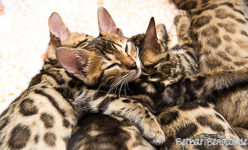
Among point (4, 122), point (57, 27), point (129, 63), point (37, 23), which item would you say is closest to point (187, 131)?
point (129, 63)

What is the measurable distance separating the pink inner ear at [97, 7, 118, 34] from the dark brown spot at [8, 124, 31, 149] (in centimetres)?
88

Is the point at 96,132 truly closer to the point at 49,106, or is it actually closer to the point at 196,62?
the point at 49,106

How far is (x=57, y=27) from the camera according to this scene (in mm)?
1707

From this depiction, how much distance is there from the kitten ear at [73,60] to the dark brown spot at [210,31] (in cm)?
108

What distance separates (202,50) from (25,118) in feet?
4.90

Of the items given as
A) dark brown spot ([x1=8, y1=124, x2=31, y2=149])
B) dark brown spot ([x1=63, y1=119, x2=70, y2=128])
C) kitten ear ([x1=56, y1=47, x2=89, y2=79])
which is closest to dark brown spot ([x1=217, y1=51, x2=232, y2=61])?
kitten ear ([x1=56, y1=47, x2=89, y2=79])

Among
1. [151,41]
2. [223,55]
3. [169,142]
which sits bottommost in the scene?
[169,142]

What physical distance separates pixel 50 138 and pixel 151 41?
39.1 inches

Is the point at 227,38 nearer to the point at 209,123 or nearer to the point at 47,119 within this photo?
the point at 209,123

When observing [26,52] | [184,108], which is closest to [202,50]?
[184,108]

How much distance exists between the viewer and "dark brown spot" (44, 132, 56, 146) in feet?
3.96

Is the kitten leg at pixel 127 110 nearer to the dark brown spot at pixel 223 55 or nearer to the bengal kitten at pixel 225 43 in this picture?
the bengal kitten at pixel 225 43

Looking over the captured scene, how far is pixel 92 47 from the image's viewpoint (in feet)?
4.72

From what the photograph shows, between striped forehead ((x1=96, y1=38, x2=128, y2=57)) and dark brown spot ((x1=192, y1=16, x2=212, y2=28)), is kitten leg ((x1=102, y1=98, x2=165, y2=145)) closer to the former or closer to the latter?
striped forehead ((x1=96, y1=38, x2=128, y2=57))
